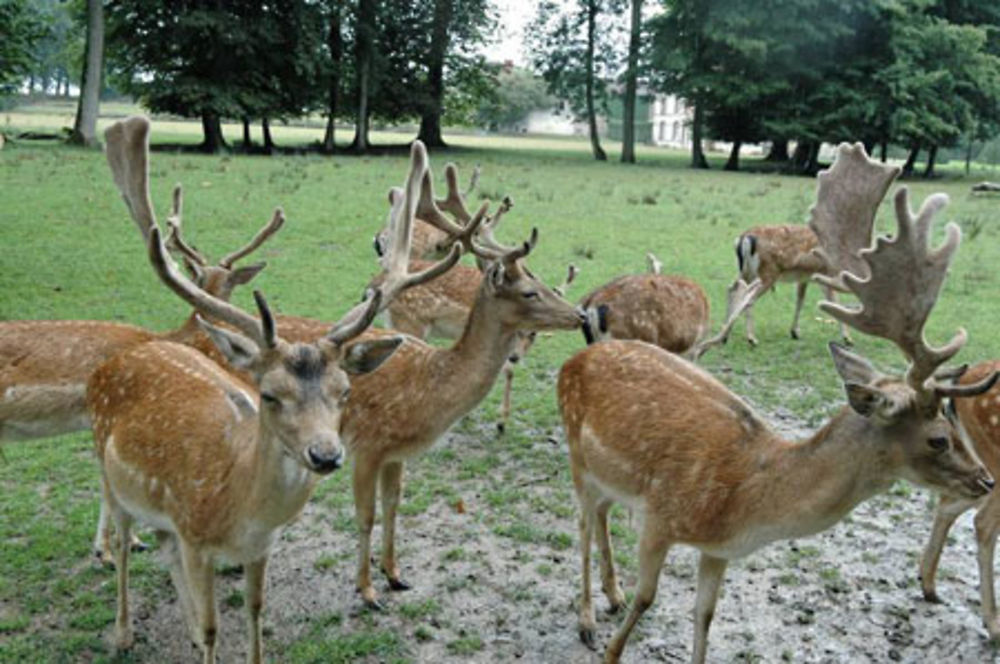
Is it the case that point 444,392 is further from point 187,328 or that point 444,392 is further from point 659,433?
point 187,328

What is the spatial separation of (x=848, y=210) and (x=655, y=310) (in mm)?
2027

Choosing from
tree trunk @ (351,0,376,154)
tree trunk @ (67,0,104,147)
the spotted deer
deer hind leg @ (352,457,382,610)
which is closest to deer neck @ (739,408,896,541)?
deer hind leg @ (352,457,382,610)

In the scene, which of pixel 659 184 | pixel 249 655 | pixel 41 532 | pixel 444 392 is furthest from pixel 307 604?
pixel 659 184

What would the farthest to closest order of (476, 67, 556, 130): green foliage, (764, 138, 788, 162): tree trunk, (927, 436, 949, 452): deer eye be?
(476, 67, 556, 130): green foliage < (764, 138, 788, 162): tree trunk < (927, 436, 949, 452): deer eye

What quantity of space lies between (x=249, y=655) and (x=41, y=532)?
1.61 m

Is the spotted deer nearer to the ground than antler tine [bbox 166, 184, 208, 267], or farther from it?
nearer to the ground

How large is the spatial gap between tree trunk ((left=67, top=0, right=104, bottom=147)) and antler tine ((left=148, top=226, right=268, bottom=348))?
21926mm

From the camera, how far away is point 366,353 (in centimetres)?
301

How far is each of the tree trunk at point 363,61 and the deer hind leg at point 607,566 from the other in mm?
26771

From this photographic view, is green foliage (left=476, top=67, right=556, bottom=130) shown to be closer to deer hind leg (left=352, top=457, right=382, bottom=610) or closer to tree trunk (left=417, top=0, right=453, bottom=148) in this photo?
tree trunk (left=417, top=0, right=453, bottom=148)

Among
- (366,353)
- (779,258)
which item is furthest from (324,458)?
(779,258)

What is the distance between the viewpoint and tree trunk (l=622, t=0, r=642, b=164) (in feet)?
110

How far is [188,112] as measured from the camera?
26406 millimetres

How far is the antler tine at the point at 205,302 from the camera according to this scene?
288cm
